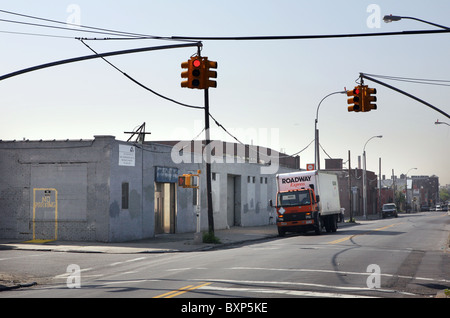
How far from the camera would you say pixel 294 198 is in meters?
33.6

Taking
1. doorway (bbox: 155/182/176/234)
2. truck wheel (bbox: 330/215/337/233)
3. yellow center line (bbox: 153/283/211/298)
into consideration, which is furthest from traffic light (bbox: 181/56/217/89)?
truck wheel (bbox: 330/215/337/233)

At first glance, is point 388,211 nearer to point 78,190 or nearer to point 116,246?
point 78,190

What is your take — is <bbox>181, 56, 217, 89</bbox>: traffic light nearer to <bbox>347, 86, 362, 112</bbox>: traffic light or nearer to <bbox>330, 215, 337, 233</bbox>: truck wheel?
<bbox>347, 86, 362, 112</bbox>: traffic light

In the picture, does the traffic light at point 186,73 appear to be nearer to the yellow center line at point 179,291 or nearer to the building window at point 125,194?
the yellow center line at point 179,291

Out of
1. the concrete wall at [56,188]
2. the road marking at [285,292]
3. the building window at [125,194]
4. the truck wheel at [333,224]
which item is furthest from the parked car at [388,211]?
the road marking at [285,292]

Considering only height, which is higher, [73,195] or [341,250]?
[73,195]

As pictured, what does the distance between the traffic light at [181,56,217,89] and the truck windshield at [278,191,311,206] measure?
18.2 metres

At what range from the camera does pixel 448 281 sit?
46.4 ft

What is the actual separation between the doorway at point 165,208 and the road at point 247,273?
11000mm

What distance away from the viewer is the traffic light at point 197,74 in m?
16.2

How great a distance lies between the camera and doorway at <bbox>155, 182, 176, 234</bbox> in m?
33.8
